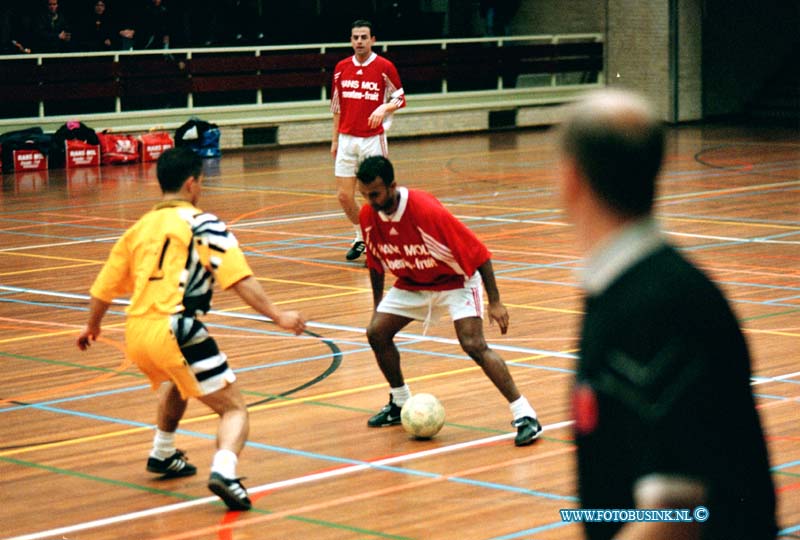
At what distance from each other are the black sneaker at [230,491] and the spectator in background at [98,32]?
21578mm

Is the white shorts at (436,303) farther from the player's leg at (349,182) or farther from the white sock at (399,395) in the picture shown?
the player's leg at (349,182)

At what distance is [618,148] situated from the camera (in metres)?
2.32

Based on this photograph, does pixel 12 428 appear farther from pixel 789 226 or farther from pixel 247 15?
pixel 247 15

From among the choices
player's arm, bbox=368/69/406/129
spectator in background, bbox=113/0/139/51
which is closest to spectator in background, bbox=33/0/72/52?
spectator in background, bbox=113/0/139/51

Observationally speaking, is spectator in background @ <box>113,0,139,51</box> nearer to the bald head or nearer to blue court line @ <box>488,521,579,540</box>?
blue court line @ <box>488,521,579,540</box>

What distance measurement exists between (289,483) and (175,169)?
1.62m

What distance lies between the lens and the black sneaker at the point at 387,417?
25.7 feet

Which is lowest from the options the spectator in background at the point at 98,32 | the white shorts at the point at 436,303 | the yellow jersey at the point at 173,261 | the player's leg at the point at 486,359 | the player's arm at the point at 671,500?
the player's leg at the point at 486,359

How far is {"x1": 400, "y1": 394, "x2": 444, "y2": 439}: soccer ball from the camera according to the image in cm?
741

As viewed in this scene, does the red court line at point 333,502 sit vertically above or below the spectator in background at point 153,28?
below

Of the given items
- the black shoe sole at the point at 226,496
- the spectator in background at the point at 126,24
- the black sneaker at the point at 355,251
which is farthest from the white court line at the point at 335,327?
the spectator in background at the point at 126,24

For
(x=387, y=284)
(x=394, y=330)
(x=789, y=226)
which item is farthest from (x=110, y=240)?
(x=394, y=330)

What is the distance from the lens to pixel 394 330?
7680 mm

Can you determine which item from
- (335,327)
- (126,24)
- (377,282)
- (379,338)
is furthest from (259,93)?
(379,338)
